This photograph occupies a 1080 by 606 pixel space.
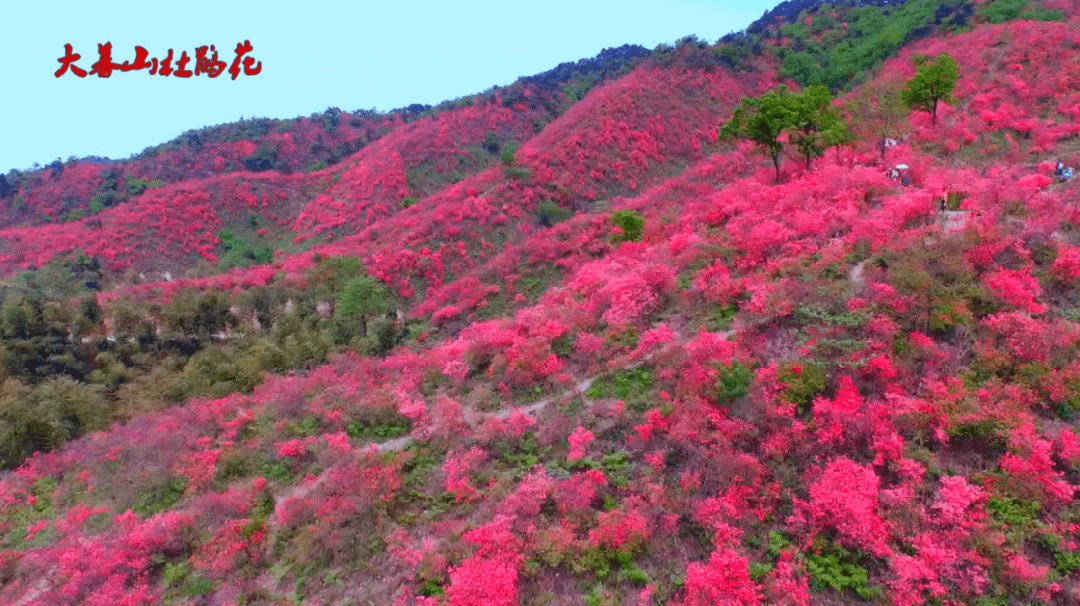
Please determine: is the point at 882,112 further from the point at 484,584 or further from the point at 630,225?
the point at 484,584

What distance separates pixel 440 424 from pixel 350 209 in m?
39.3

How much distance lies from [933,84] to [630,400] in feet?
80.0

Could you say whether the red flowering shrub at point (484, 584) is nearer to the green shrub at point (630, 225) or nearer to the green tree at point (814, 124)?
the green shrub at point (630, 225)

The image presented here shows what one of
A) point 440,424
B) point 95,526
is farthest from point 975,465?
point 95,526

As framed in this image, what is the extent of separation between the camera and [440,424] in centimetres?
1661

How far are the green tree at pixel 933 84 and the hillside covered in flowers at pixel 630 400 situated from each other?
139 cm

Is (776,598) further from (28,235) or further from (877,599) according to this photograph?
(28,235)

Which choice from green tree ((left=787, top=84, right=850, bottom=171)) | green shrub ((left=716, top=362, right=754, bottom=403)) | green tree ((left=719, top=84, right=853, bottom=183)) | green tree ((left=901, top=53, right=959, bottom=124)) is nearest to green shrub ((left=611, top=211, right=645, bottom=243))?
green tree ((left=719, top=84, right=853, bottom=183))

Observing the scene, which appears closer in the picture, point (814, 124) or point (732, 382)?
point (732, 382)

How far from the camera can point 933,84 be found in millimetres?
26000

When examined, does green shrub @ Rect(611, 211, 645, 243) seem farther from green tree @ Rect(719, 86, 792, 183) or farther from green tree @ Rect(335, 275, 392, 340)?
green tree @ Rect(335, 275, 392, 340)

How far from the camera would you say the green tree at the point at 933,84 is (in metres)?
25.7

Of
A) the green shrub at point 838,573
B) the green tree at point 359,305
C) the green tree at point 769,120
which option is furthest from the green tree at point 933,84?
the green tree at point 359,305

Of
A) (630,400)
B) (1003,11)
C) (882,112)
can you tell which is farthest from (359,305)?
(1003,11)
